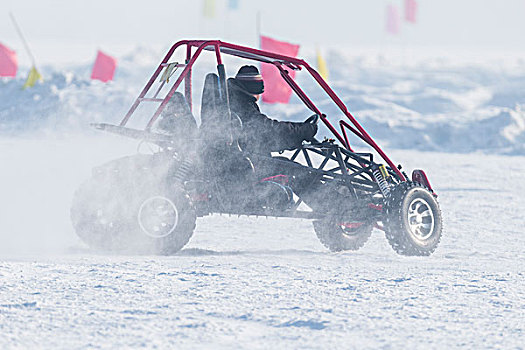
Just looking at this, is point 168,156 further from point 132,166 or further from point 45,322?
point 45,322

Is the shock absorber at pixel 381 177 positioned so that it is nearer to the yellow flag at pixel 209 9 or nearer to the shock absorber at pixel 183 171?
the shock absorber at pixel 183 171

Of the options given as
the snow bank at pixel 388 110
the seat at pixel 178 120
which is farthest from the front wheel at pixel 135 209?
the snow bank at pixel 388 110

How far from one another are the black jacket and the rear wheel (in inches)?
43.6

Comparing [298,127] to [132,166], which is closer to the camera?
[132,166]

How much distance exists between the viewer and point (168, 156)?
18.4 feet

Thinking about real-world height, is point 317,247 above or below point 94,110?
below

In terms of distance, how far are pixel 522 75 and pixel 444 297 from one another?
53.5 meters

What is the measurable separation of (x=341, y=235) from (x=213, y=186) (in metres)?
1.55

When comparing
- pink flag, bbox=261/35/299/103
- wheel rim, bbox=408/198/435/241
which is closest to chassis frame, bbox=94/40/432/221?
wheel rim, bbox=408/198/435/241

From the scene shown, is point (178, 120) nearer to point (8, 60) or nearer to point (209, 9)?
point (8, 60)

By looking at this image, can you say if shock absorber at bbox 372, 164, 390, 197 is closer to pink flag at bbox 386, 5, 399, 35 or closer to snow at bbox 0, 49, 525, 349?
snow at bbox 0, 49, 525, 349

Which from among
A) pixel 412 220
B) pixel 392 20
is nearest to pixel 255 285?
pixel 412 220

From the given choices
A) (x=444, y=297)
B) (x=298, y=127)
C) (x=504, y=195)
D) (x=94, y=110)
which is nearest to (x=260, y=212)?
(x=298, y=127)

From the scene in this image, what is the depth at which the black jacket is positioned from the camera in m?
5.76
